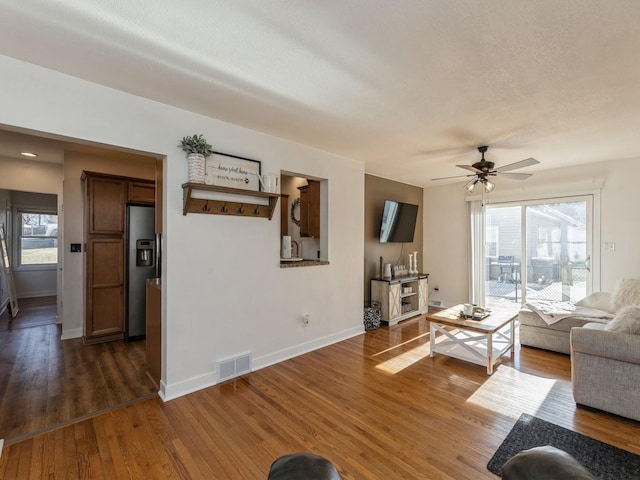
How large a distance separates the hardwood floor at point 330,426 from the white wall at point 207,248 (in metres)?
0.36

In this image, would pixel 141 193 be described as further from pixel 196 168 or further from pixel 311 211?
pixel 311 211

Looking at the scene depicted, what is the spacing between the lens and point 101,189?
3832 millimetres

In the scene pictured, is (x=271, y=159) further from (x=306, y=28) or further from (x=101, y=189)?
(x=101, y=189)

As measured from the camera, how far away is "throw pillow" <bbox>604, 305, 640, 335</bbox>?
2307 mm

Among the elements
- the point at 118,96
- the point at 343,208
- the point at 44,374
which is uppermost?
the point at 118,96

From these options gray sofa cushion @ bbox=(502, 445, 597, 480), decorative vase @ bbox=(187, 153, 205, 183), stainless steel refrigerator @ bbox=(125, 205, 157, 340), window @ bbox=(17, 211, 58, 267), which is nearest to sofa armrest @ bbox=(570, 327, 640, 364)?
gray sofa cushion @ bbox=(502, 445, 597, 480)

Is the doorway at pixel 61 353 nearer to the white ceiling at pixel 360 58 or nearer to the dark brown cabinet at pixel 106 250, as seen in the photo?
the dark brown cabinet at pixel 106 250

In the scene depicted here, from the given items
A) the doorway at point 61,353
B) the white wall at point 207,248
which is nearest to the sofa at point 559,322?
the white wall at point 207,248

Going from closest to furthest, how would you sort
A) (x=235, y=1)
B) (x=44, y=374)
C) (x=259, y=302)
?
(x=235, y=1)
(x=44, y=374)
(x=259, y=302)

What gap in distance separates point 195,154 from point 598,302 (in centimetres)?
519

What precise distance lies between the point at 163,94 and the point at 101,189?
2.17 m

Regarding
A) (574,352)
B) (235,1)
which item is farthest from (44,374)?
(574,352)

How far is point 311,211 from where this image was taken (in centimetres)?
411

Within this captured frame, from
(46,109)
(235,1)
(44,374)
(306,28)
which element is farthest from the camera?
(44,374)
